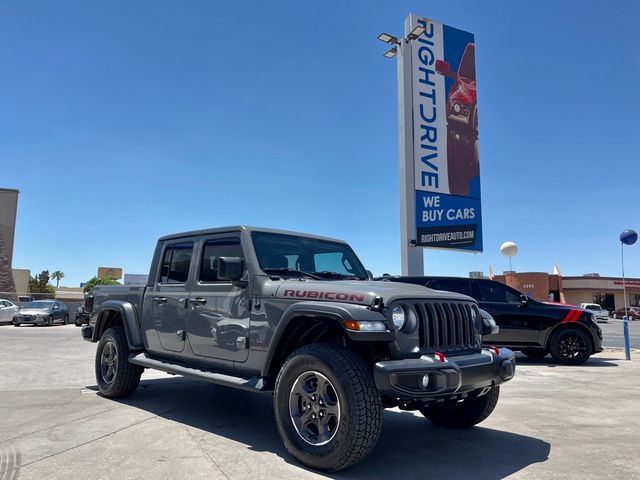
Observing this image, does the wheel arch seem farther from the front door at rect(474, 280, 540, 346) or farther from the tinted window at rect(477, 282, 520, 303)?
the tinted window at rect(477, 282, 520, 303)

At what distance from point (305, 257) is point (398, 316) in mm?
1724

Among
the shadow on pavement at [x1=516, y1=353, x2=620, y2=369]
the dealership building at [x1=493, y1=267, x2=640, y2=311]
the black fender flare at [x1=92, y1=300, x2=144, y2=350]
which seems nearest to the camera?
the black fender flare at [x1=92, y1=300, x2=144, y2=350]

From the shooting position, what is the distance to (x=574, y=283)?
182 feet

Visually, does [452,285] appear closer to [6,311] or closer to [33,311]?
[33,311]

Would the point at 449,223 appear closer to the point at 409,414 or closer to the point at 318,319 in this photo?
the point at 409,414

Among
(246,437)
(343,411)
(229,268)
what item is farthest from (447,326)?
(246,437)

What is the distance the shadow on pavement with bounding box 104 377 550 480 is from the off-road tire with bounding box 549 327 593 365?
604 cm

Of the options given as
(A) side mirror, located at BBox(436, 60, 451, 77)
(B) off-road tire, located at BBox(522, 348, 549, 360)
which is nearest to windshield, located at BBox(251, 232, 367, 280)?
(B) off-road tire, located at BBox(522, 348, 549, 360)

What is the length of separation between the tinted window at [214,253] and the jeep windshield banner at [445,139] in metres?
13.0

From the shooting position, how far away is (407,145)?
17984 millimetres

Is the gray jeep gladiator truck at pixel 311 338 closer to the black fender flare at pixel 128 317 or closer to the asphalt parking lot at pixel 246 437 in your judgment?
the black fender flare at pixel 128 317

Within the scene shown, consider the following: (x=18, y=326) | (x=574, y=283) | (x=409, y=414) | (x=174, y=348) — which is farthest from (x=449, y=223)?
(x=574, y=283)

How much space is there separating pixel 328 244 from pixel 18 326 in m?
23.3

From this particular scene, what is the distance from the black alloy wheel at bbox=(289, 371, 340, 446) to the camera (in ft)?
12.2
